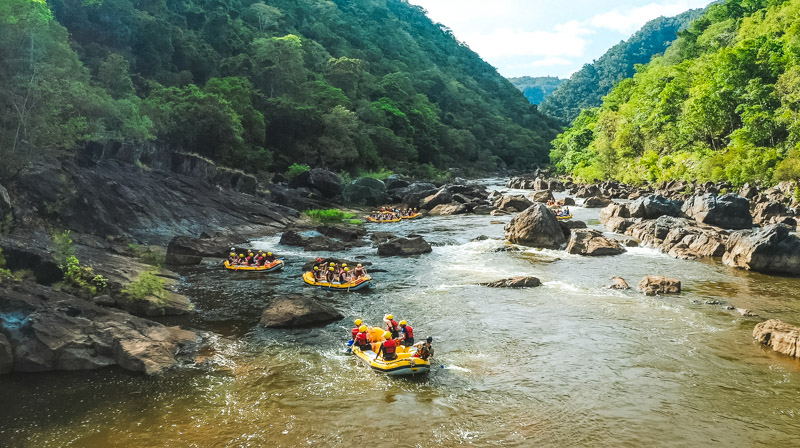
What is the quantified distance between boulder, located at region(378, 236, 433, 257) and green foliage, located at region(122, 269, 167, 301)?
12.0 metres

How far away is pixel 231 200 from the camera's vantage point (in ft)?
120

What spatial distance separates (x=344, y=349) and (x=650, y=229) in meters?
22.2

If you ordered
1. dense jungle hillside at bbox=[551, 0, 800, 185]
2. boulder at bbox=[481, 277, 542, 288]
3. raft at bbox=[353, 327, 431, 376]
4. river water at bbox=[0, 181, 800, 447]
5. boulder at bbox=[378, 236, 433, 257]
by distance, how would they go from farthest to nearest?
dense jungle hillside at bbox=[551, 0, 800, 185] → boulder at bbox=[378, 236, 433, 257] → boulder at bbox=[481, 277, 542, 288] → raft at bbox=[353, 327, 431, 376] → river water at bbox=[0, 181, 800, 447]

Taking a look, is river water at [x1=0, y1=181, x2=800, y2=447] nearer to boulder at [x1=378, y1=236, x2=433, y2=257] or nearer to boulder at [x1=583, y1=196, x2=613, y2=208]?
boulder at [x1=378, y1=236, x2=433, y2=257]

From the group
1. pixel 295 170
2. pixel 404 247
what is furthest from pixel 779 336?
pixel 295 170

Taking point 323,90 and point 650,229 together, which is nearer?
point 650,229

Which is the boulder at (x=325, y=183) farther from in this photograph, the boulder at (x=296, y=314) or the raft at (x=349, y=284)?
the boulder at (x=296, y=314)

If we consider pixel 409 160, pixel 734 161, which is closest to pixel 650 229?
pixel 734 161

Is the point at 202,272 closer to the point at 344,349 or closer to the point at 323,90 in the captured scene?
the point at 344,349

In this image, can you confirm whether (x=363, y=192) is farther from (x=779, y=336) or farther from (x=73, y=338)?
(x=779, y=336)

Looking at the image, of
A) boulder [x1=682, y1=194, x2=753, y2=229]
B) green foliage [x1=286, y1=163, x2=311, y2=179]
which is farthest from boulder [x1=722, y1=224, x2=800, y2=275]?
green foliage [x1=286, y1=163, x2=311, y2=179]

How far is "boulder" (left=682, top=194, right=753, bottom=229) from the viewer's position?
29969mm

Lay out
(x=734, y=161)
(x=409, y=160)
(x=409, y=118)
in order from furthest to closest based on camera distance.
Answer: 1. (x=409, y=118)
2. (x=409, y=160)
3. (x=734, y=161)

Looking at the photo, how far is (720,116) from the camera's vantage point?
48.9 meters
